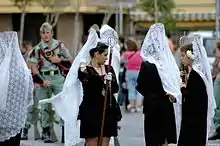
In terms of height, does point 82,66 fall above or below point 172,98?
above

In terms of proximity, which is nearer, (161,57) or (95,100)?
(95,100)

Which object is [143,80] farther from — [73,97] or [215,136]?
[215,136]

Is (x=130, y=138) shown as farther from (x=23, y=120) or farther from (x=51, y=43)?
(x=23, y=120)

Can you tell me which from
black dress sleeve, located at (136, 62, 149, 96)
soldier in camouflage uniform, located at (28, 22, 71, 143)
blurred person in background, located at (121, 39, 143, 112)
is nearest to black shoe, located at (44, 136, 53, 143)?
soldier in camouflage uniform, located at (28, 22, 71, 143)

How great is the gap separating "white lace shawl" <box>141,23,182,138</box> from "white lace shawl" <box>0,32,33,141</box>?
5.76ft

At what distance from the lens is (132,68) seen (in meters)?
19.8

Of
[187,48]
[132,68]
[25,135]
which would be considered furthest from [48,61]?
[132,68]

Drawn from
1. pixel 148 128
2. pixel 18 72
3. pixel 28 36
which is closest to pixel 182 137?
pixel 148 128

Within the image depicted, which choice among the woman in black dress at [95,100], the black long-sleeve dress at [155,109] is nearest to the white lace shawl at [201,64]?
the black long-sleeve dress at [155,109]

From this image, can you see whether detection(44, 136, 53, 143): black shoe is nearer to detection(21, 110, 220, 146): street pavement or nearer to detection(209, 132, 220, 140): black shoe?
detection(21, 110, 220, 146): street pavement

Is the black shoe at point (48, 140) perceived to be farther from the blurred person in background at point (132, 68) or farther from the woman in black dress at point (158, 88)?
the blurred person in background at point (132, 68)

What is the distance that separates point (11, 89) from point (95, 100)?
1.06 m

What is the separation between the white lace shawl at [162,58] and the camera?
10.3 m

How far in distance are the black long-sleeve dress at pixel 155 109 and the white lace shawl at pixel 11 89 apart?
158cm
